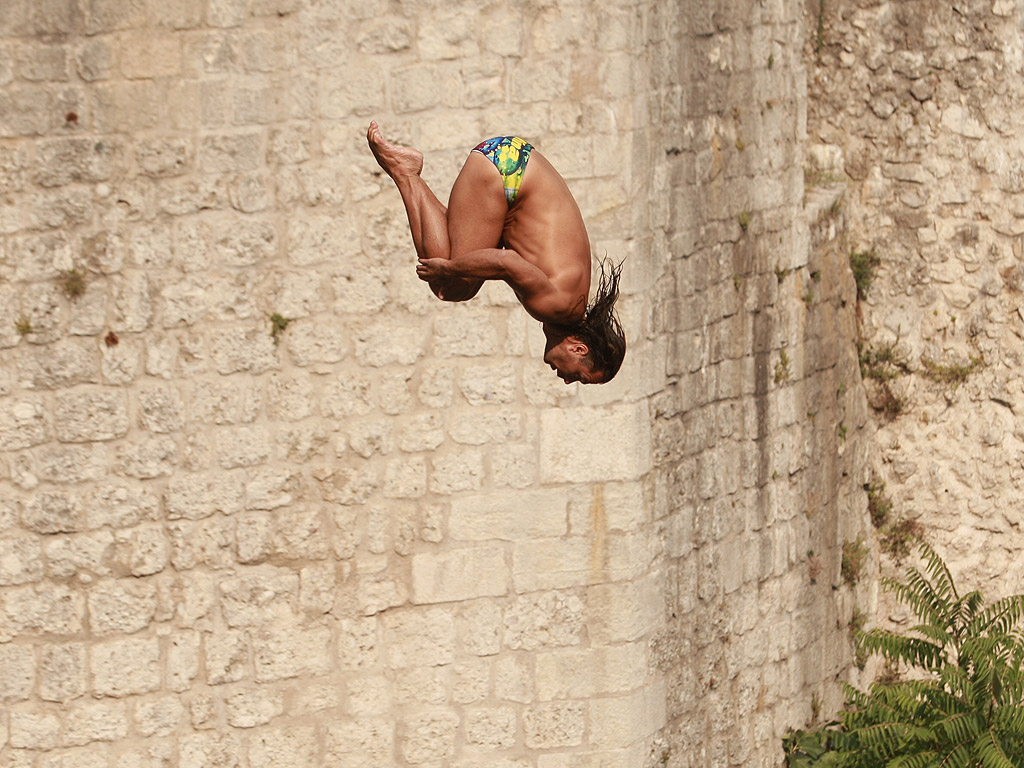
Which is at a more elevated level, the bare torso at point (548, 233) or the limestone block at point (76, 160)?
the limestone block at point (76, 160)

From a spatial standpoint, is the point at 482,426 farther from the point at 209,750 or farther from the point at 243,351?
the point at 209,750

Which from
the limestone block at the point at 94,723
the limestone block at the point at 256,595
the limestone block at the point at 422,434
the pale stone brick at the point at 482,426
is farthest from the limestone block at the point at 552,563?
the limestone block at the point at 94,723

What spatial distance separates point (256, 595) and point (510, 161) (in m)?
2.85

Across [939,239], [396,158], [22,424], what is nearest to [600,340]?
[396,158]

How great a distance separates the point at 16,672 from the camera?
7105 mm

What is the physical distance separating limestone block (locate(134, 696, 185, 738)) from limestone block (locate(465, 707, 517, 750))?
1.23 metres

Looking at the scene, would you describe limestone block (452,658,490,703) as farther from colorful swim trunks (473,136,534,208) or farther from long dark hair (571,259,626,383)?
colorful swim trunks (473,136,534,208)

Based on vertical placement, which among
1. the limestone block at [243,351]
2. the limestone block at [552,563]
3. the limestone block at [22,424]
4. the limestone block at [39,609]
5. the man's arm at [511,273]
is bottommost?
the limestone block at [39,609]

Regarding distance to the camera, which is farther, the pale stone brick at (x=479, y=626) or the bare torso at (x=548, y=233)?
the pale stone brick at (x=479, y=626)

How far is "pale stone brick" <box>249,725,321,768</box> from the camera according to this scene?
23.5ft

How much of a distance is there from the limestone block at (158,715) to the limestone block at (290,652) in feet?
1.22

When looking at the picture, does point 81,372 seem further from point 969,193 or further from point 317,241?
point 969,193

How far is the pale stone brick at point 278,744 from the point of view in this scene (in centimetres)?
716

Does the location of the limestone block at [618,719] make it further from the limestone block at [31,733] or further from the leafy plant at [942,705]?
the limestone block at [31,733]
